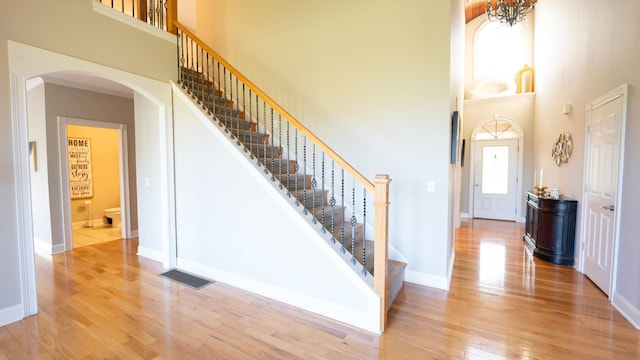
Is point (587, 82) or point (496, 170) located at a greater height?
point (587, 82)

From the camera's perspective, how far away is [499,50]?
725cm

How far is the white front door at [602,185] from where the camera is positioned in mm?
2863

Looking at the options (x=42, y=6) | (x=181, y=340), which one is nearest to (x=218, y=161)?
(x=181, y=340)

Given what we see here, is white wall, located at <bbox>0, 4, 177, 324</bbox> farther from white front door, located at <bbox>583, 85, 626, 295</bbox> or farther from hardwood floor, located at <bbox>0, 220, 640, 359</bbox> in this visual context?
white front door, located at <bbox>583, 85, 626, 295</bbox>

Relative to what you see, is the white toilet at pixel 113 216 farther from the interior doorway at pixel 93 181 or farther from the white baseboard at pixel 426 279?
the white baseboard at pixel 426 279

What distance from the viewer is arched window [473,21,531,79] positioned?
274 inches

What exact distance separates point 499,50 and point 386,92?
5.92 m

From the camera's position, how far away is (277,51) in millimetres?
4070

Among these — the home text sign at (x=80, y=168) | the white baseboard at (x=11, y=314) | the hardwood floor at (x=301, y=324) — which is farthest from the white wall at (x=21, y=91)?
the home text sign at (x=80, y=168)

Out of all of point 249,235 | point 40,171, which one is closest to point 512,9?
point 249,235

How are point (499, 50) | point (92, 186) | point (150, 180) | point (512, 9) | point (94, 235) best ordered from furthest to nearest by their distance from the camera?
1. point (499, 50)
2. point (92, 186)
3. point (94, 235)
4. point (512, 9)
5. point (150, 180)

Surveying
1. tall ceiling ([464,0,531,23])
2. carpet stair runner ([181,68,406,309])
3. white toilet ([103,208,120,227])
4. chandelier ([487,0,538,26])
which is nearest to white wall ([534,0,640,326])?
chandelier ([487,0,538,26])

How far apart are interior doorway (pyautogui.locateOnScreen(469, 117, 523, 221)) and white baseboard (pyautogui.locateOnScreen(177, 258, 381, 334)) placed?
606 cm

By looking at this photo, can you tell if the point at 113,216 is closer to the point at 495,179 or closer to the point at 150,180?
the point at 150,180
